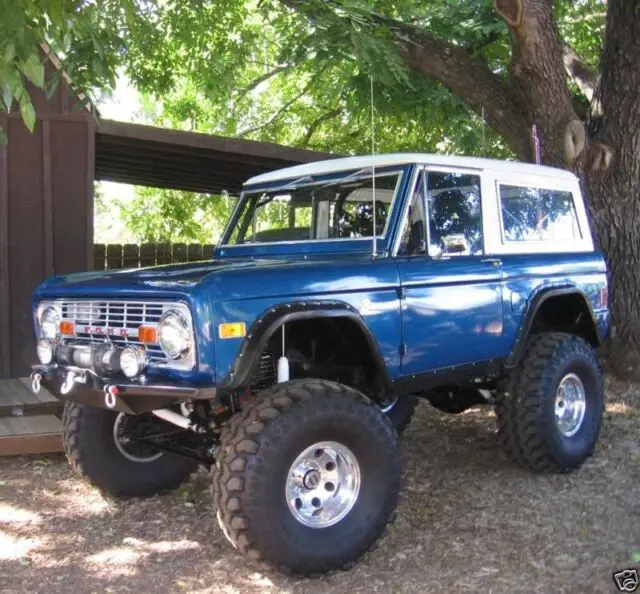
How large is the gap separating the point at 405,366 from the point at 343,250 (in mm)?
813

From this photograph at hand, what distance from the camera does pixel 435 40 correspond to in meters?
7.85

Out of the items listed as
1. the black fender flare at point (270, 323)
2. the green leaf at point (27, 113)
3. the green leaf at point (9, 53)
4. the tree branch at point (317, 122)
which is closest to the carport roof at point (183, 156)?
the tree branch at point (317, 122)

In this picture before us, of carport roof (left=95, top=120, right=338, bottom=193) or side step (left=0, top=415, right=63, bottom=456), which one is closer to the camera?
side step (left=0, top=415, right=63, bottom=456)

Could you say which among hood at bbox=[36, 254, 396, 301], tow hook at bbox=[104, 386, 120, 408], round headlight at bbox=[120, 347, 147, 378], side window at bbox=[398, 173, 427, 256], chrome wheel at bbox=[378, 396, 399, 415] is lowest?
chrome wheel at bbox=[378, 396, 399, 415]

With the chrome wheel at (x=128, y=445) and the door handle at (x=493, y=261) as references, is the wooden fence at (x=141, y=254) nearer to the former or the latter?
the chrome wheel at (x=128, y=445)

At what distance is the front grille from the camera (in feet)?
11.3

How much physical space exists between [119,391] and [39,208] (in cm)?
454

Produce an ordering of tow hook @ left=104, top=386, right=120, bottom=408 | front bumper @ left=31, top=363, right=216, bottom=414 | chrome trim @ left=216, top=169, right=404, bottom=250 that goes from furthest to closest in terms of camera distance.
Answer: chrome trim @ left=216, top=169, right=404, bottom=250, tow hook @ left=104, top=386, right=120, bottom=408, front bumper @ left=31, top=363, right=216, bottom=414

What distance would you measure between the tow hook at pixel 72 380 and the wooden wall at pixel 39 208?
153 inches

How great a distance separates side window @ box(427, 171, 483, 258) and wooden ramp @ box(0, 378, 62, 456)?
3.00 meters

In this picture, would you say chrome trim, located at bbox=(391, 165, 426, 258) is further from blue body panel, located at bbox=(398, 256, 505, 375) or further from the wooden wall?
the wooden wall

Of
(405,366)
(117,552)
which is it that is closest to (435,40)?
(405,366)

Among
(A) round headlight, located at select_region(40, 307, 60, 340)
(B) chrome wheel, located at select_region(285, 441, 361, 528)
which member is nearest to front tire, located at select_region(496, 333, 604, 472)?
(B) chrome wheel, located at select_region(285, 441, 361, 528)

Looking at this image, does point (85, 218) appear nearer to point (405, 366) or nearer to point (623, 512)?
point (405, 366)
